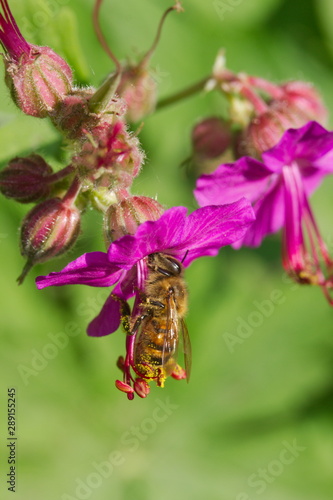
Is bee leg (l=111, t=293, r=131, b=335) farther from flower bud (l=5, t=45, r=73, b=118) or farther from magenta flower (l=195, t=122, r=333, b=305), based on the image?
flower bud (l=5, t=45, r=73, b=118)

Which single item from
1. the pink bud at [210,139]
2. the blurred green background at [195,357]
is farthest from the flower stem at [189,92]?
the blurred green background at [195,357]

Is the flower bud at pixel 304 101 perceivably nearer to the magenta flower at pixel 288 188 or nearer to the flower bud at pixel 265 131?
the flower bud at pixel 265 131

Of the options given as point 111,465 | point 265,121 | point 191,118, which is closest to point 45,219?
point 265,121

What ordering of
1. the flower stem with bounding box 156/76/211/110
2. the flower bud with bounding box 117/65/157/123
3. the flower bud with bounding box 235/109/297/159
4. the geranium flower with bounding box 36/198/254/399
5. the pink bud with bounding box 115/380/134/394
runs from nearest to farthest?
the geranium flower with bounding box 36/198/254/399
the pink bud with bounding box 115/380/134/394
the flower bud with bounding box 117/65/157/123
the flower bud with bounding box 235/109/297/159
the flower stem with bounding box 156/76/211/110

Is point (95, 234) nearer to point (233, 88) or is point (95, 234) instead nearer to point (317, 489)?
point (233, 88)

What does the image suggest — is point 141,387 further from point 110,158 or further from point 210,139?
point 210,139

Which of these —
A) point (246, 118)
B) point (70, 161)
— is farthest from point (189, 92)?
point (70, 161)

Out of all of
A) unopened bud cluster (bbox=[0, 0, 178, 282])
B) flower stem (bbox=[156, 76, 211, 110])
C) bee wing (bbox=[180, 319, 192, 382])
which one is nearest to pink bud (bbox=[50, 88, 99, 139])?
unopened bud cluster (bbox=[0, 0, 178, 282])
